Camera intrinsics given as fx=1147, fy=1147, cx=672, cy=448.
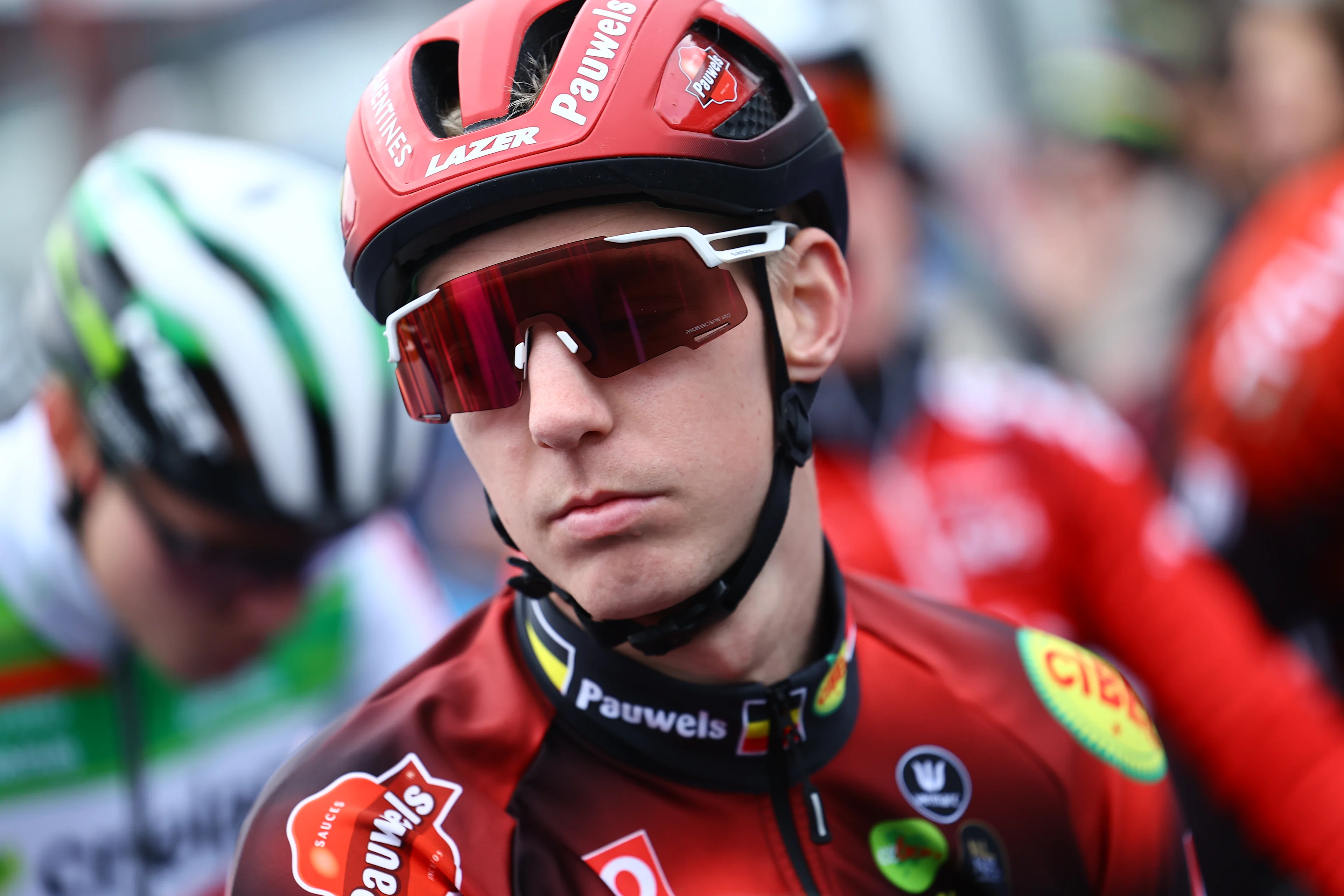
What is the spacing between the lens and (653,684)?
1.83 meters

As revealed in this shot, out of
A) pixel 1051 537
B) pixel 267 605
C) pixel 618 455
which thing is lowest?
pixel 1051 537

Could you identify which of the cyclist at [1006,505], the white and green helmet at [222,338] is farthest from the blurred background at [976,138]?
the white and green helmet at [222,338]

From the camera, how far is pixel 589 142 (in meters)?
1.62

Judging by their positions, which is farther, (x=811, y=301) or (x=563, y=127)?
(x=811, y=301)

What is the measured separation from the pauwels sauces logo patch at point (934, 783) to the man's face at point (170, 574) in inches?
79.1

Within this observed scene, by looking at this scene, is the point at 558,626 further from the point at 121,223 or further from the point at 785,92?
the point at 121,223

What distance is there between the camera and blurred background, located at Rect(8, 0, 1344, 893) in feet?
18.6

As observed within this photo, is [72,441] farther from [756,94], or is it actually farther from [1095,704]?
[1095,704]

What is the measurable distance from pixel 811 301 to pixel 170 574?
7.09 feet

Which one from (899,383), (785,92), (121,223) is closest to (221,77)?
(121,223)

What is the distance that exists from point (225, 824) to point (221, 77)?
518 centimetres

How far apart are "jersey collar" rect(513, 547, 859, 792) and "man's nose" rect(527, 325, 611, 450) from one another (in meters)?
0.42

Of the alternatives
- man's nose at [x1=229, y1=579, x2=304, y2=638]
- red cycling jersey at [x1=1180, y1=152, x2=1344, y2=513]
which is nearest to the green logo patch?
man's nose at [x1=229, y1=579, x2=304, y2=638]

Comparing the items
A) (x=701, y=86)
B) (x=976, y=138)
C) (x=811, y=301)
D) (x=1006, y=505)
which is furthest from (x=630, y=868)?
(x=976, y=138)
